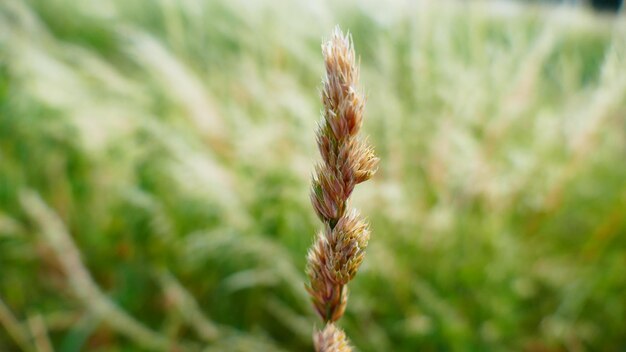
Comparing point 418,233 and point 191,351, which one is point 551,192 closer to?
point 418,233

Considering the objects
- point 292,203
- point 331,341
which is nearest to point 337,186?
point 331,341

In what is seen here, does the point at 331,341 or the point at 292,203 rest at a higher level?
the point at 292,203

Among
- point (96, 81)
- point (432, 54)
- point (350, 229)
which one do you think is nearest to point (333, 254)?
point (350, 229)

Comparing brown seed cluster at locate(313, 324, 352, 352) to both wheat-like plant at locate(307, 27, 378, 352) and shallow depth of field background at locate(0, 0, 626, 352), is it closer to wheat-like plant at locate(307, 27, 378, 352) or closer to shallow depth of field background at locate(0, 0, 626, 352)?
wheat-like plant at locate(307, 27, 378, 352)

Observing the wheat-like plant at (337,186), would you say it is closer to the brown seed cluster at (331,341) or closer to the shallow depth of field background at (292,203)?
the brown seed cluster at (331,341)

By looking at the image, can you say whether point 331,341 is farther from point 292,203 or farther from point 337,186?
point 292,203

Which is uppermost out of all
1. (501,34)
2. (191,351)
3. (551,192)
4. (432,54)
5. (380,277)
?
(501,34)

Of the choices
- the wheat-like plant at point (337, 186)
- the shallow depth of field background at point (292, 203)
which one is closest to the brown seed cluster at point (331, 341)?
the wheat-like plant at point (337, 186)
